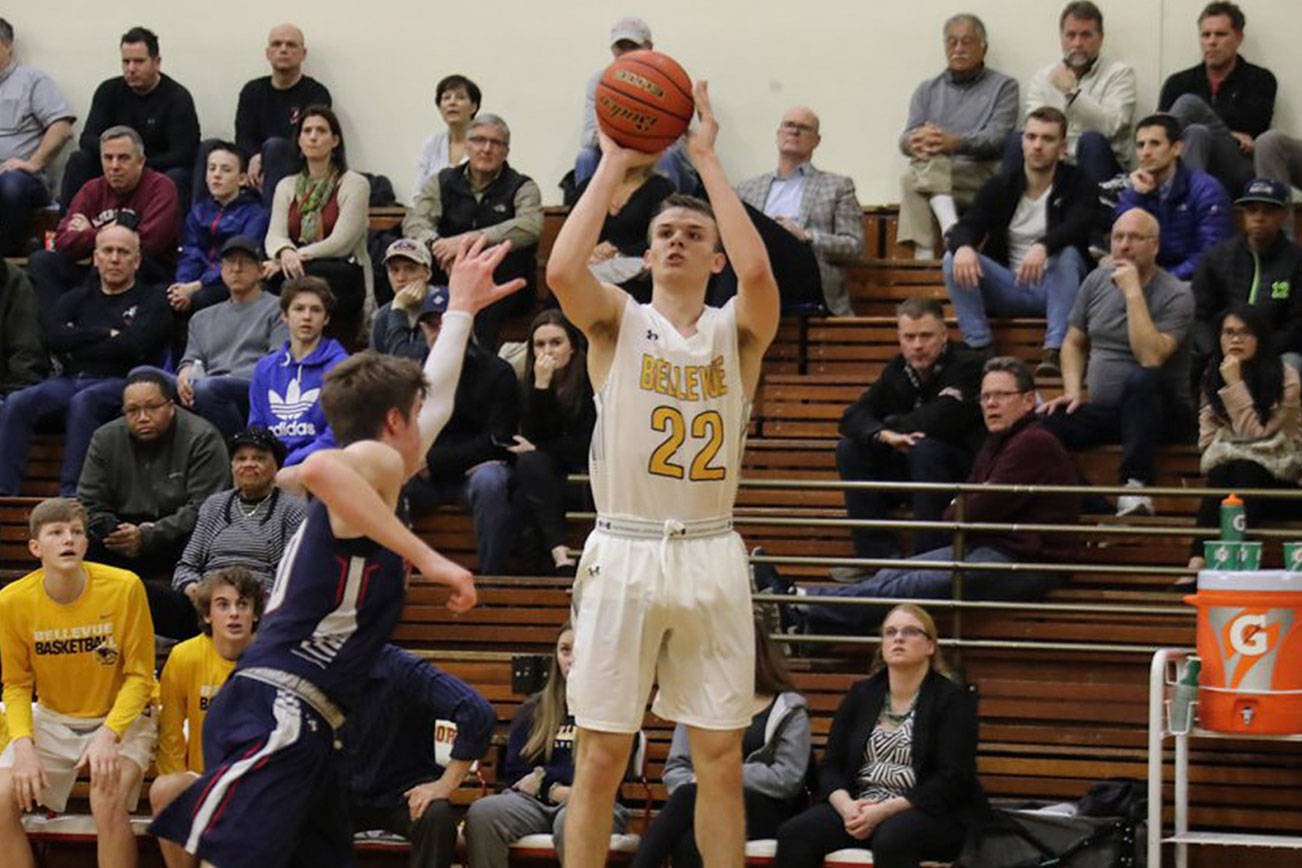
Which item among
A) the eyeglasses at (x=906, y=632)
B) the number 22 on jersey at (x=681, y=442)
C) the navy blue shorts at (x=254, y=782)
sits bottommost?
the navy blue shorts at (x=254, y=782)

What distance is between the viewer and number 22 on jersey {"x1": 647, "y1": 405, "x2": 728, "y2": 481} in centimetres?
653

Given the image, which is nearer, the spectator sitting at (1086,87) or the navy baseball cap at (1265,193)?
the navy baseball cap at (1265,193)

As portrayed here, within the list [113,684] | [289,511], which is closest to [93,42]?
[289,511]

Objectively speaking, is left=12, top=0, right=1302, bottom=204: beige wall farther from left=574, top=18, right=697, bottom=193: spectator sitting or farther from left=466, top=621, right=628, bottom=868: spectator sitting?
left=466, top=621, right=628, bottom=868: spectator sitting

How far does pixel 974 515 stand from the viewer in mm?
9414

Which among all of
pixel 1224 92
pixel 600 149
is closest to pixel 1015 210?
pixel 1224 92

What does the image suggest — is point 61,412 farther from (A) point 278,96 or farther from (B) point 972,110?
(B) point 972,110

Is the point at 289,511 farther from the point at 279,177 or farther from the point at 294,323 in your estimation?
the point at 279,177

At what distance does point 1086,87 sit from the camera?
40.3 ft

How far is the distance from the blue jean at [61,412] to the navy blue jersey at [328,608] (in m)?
5.29

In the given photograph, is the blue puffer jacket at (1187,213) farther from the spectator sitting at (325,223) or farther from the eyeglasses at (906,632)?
the spectator sitting at (325,223)

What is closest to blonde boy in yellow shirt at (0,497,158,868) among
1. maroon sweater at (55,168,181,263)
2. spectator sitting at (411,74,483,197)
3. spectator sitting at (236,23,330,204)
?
maroon sweater at (55,168,181,263)

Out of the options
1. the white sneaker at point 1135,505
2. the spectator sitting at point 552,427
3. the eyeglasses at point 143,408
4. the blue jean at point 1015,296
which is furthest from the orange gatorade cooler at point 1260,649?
the eyeglasses at point 143,408

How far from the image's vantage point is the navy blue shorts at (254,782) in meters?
5.69
